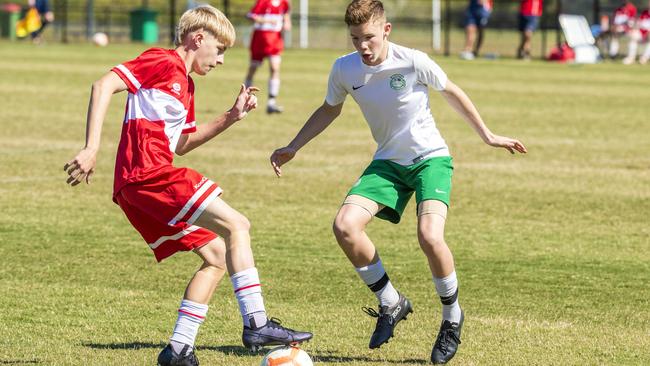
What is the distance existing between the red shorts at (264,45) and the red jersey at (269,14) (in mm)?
150

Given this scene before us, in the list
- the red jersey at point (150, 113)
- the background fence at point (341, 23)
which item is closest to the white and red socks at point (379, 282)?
A: the red jersey at point (150, 113)

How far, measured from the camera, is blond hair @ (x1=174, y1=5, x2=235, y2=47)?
5949 millimetres

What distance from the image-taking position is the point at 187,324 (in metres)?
5.83

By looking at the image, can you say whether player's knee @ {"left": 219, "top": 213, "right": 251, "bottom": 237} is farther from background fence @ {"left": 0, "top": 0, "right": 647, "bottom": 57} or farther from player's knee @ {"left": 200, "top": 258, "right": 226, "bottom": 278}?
background fence @ {"left": 0, "top": 0, "right": 647, "bottom": 57}

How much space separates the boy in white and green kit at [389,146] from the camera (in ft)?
20.6

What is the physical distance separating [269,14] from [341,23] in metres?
25.6

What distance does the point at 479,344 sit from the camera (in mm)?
6457

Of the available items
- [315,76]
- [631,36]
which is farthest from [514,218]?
[631,36]

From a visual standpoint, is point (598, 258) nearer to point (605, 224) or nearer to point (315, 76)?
point (605, 224)

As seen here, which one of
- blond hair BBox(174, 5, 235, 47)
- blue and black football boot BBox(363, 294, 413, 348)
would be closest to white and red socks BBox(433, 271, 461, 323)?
blue and black football boot BBox(363, 294, 413, 348)

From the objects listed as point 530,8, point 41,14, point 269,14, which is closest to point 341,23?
point 41,14

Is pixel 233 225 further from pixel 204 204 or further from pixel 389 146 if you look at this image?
pixel 389 146

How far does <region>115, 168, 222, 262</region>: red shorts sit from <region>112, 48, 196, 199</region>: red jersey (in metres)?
0.04

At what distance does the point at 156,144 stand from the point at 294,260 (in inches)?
121
